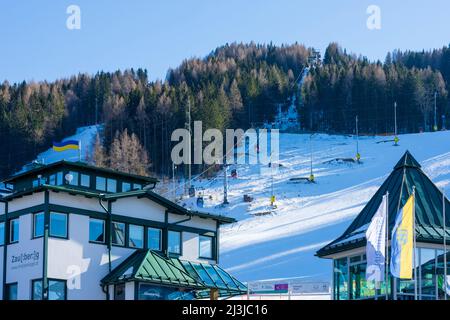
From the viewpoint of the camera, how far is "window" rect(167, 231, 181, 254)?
3150cm

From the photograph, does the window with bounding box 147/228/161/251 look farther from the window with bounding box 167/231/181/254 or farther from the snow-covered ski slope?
the snow-covered ski slope

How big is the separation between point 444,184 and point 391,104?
188 ft

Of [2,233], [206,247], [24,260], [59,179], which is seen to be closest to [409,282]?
[206,247]

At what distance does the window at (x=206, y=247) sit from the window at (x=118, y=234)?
3889mm

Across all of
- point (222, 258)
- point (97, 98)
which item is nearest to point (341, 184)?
point (222, 258)

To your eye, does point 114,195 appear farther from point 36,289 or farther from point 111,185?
point 36,289

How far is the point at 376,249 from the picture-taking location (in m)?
20.5

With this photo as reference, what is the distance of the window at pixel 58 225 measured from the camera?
27.5 m

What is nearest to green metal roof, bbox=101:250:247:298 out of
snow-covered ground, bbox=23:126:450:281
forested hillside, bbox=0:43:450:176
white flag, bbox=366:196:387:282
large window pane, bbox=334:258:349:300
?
large window pane, bbox=334:258:349:300

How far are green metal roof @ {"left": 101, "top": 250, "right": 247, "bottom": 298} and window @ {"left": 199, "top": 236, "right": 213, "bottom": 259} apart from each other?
0.96m

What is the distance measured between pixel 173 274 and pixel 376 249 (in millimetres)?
10195

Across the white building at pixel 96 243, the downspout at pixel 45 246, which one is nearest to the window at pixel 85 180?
the white building at pixel 96 243

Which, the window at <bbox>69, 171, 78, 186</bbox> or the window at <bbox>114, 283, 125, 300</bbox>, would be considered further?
the window at <bbox>69, 171, 78, 186</bbox>

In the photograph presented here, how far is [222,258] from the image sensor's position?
52.6 metres
